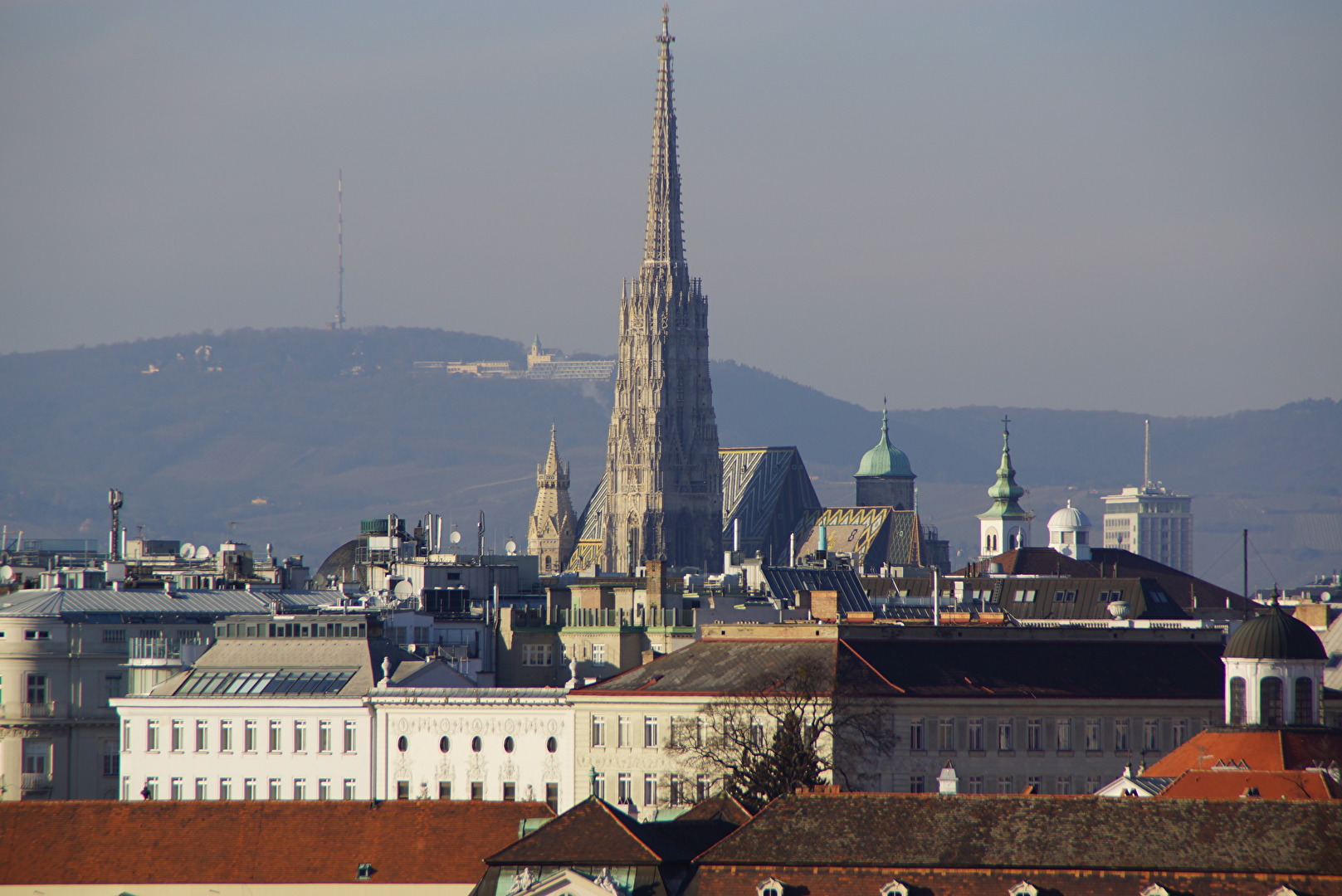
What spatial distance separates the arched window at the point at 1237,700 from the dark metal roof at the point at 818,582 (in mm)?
69574

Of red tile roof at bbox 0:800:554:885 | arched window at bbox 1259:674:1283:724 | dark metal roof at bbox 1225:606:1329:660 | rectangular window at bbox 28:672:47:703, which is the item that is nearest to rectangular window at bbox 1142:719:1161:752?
dark metal roof at bbox 1225:606:1329:660

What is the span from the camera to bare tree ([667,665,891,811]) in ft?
293

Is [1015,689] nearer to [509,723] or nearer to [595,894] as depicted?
[509,723]

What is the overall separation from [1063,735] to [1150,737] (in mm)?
3273

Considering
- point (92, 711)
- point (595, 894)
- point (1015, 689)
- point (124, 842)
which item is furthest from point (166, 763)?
point (595, 894)

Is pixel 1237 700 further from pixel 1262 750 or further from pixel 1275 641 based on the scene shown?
pixel 1262 750

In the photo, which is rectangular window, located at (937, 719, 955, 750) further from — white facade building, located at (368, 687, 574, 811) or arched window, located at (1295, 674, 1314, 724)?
white facade building, located at (368, 687, 574, 811)

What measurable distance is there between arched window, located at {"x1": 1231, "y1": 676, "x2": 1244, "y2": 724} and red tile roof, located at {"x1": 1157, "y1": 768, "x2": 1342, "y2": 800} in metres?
8.05

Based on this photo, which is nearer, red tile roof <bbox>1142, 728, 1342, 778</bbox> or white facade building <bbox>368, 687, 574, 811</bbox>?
red tile roof <bbox>1142, 728, 1342, 778</bbox>

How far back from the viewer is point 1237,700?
92.5 metres

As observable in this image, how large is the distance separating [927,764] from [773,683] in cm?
603

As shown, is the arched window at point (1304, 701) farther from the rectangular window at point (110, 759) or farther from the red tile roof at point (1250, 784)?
the rectangular window at point (110, 759)

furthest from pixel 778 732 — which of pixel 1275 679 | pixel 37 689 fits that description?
pixel 37 689

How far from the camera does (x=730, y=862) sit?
2682 inches
